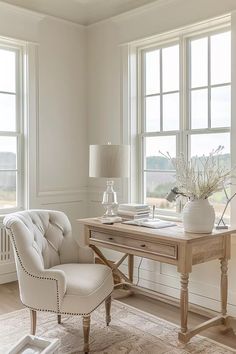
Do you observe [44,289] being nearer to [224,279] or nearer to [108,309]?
[108,309]

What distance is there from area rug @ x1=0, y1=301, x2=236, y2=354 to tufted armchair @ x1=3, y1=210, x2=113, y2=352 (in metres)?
0.12

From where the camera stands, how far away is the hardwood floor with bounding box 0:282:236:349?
2936 mm

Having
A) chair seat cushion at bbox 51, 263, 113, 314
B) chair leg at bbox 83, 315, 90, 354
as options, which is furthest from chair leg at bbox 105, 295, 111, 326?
chair leg at bbox 83, 315, 90, 354

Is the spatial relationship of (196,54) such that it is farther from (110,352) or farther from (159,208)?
(110,352)

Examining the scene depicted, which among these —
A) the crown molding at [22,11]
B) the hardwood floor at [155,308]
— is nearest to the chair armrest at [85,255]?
the hardwood floor at [155,308]

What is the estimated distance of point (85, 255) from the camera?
3.18m

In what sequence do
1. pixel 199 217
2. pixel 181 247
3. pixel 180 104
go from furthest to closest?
pixel 180 104 < pixel 199 217 < pixel 181 247

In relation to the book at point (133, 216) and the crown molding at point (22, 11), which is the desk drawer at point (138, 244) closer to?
the book at point (133, 216)

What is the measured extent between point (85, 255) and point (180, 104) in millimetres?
1615

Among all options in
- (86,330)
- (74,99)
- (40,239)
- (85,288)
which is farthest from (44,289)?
(74,99)

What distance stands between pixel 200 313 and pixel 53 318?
1.21 metres

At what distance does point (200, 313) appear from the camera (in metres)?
3.37

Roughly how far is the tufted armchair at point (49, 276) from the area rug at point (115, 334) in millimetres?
122

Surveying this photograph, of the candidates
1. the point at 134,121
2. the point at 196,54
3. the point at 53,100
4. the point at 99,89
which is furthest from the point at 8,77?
the point at 196,54
